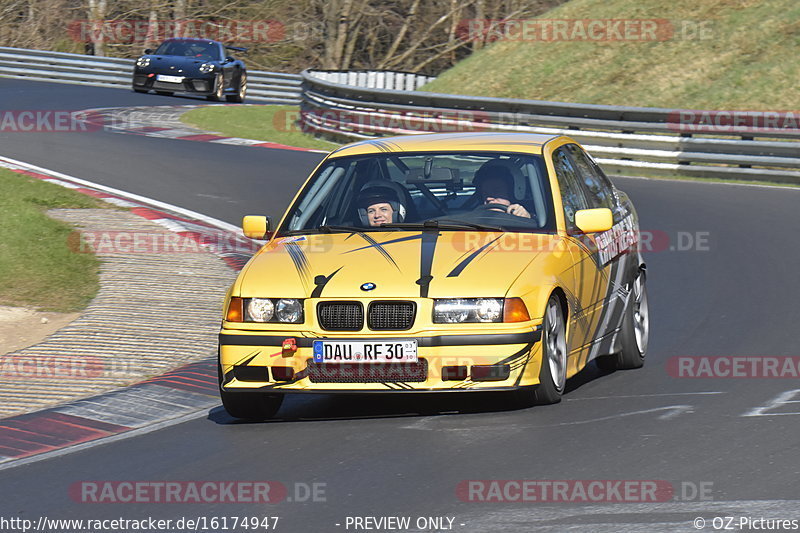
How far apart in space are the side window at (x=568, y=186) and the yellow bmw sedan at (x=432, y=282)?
2 cm

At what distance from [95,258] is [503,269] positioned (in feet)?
22.7

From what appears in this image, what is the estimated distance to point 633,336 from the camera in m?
9.31

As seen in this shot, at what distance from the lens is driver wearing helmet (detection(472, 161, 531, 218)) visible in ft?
27.9

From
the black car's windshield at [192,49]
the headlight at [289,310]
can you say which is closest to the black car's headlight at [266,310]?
the headlight at [289,310]

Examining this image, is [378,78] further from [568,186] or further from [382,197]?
[382,197]

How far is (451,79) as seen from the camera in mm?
33844

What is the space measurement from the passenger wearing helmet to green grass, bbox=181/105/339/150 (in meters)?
16.3

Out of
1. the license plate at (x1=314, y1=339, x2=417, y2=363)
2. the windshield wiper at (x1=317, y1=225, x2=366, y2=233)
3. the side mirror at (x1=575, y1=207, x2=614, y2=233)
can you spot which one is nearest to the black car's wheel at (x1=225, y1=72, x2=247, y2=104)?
the windshield wiper at (x1=317, y1=225, x2=366, y2=233)

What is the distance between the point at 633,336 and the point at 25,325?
4.92 m

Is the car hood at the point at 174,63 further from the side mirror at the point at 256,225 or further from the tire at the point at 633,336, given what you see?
the side mirror at the point at 256,225

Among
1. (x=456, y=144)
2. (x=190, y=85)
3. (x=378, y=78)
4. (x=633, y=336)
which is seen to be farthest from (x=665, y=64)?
(x=456, y=144)

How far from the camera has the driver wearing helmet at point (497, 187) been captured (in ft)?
27.9

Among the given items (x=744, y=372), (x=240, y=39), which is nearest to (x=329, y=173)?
(x=744, y=372)

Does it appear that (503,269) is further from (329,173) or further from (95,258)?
(95,258)
